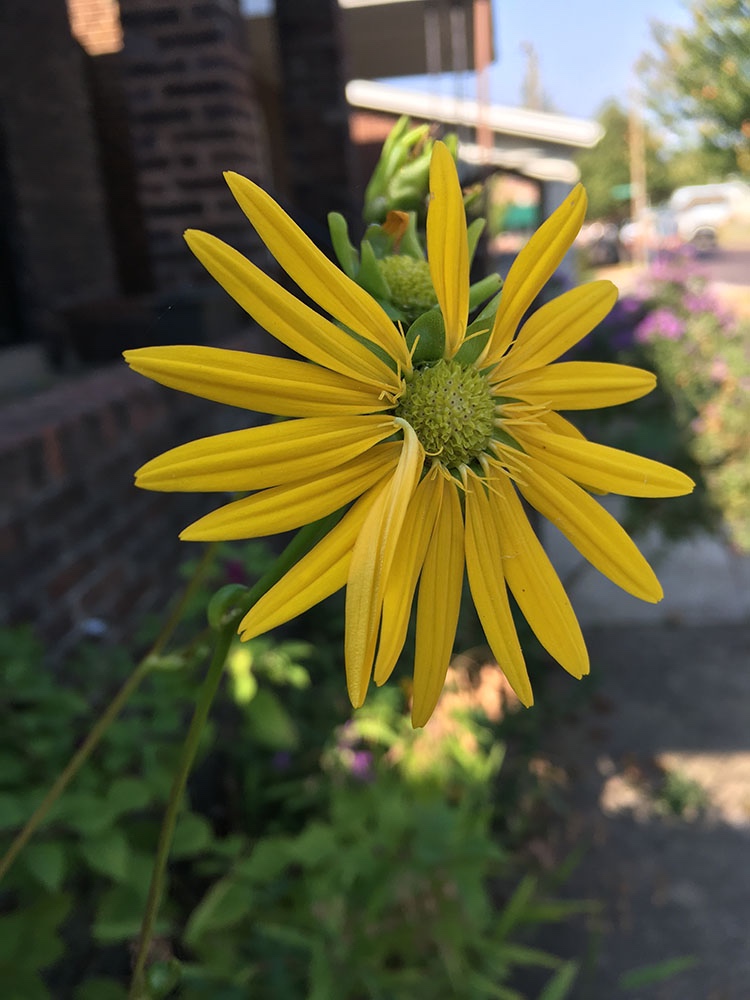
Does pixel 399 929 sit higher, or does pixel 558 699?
pixel 399 929

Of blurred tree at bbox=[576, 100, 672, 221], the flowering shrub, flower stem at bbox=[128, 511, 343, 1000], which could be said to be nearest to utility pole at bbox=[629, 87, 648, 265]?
blurred tree at bbox=[576, 100, 672, 221]

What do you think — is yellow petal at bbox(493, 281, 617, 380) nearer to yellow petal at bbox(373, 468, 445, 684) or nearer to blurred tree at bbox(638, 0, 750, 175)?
yellow petal at bbox(373, 468, 445, 684)

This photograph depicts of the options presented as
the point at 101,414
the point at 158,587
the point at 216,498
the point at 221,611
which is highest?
the point at 221,611

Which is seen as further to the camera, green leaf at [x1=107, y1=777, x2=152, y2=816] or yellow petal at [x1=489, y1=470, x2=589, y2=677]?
green leaf at [x1=107, y1=777, x2=152, y2=816]

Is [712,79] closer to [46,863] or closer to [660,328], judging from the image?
[660,328]

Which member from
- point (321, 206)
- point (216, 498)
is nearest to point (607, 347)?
point (321, 206)

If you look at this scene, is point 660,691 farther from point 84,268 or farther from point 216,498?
point 84,268
